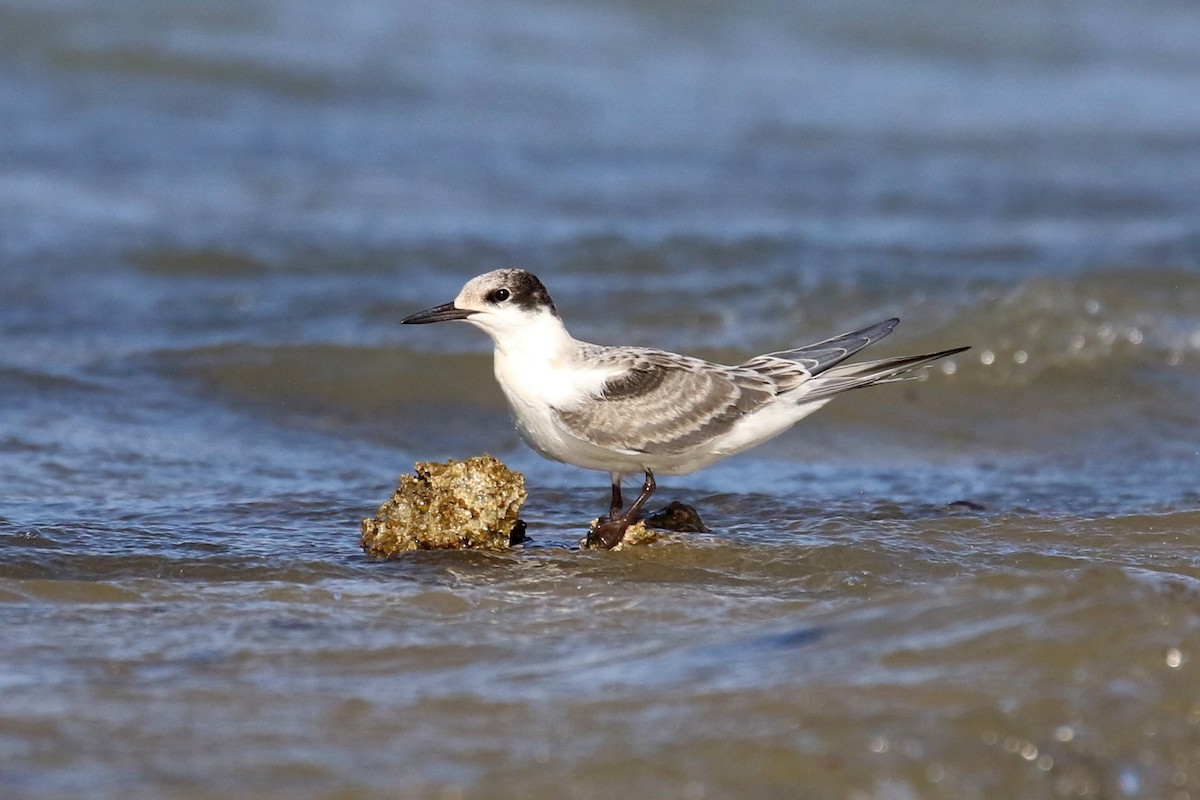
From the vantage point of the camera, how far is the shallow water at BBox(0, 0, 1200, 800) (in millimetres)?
3482

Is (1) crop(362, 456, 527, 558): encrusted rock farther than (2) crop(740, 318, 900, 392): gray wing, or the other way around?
(2) crop(740, 318, 900, 392): gray wing

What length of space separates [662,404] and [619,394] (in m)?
0.17

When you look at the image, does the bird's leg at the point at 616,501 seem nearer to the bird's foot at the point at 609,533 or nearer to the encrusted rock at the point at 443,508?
the bird's foot at the point at 609,533

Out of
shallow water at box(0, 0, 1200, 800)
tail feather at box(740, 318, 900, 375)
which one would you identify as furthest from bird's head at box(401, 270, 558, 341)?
tail feather at box(740, 318, 900, 375)

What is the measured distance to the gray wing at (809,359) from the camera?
5734 millimetres

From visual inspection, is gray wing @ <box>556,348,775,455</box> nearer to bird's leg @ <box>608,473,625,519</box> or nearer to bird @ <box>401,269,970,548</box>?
bird @ <box>401,269,970,548</box>

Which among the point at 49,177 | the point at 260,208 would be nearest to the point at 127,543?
the point at 260,208


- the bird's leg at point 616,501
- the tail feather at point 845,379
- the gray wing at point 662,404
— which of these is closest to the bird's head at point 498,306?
the gray wing at point 662,404

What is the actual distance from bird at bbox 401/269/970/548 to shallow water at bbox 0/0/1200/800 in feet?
1.26

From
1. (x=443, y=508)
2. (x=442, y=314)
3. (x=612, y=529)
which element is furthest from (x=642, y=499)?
(x=442, y=314)

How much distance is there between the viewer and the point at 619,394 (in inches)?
214

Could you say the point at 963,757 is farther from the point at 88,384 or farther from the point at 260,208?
the point at 260,208

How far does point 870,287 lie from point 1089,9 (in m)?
15.7

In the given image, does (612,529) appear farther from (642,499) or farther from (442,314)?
(442,314)
